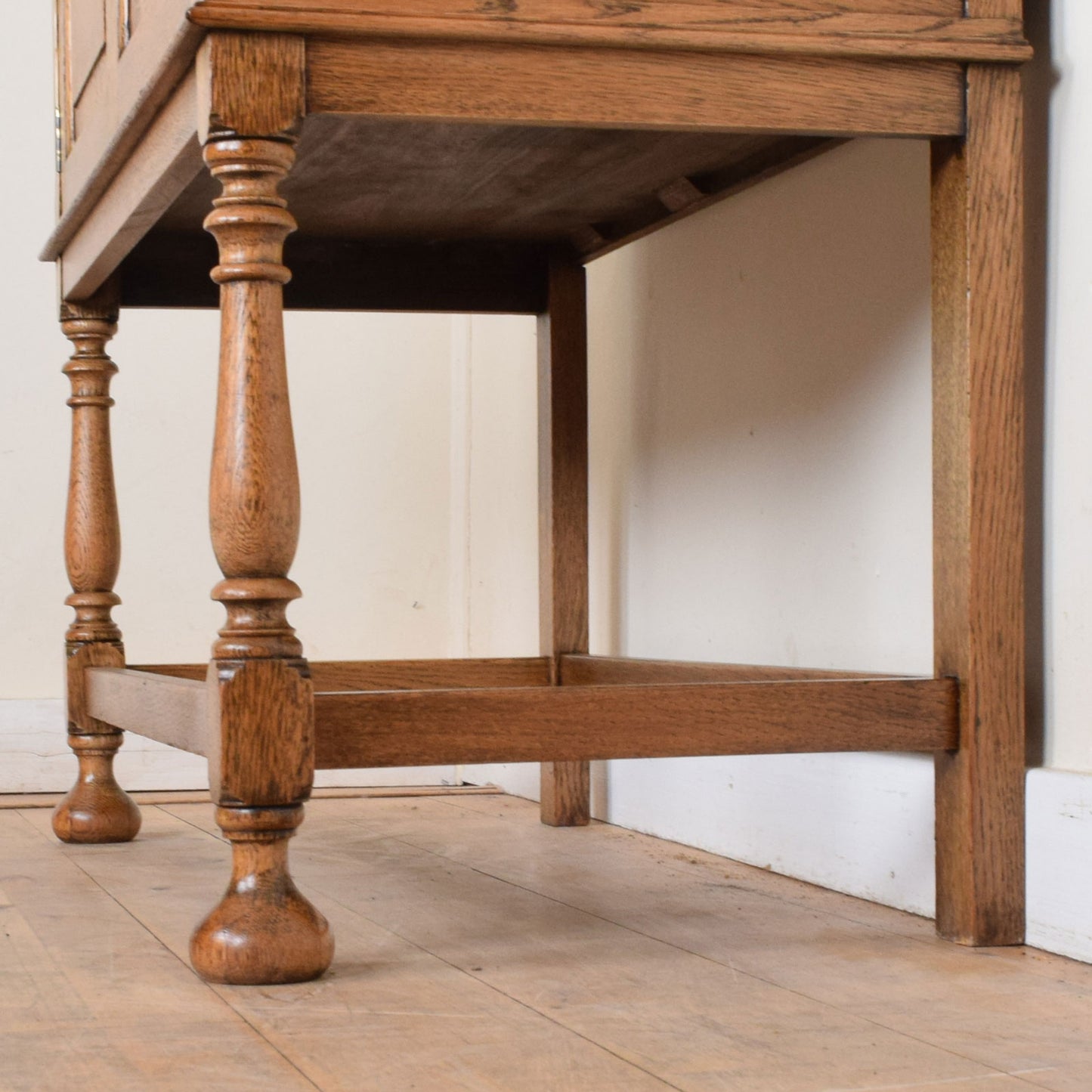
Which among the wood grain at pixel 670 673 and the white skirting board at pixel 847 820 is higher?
the wood grain at pixel 670 673

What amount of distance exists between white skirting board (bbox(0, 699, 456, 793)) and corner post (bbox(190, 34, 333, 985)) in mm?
1332

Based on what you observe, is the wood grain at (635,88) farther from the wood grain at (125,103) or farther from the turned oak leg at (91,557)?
the turned oak leg at (91,557)

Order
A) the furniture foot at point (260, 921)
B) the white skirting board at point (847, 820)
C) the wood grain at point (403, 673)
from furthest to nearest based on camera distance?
1. the wood grain at point (403, 673)
2. the white skirting board at point (847, 820)
3. the furniture foot at point (260, 921)

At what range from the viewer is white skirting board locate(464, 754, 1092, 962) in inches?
47.8

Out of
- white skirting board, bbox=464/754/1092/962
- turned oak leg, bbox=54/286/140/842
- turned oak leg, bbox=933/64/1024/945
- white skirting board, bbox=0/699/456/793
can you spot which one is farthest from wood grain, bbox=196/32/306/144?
white skirting board, bbox=0/699/456/793

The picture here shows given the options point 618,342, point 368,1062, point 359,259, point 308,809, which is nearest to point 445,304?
point 359,259

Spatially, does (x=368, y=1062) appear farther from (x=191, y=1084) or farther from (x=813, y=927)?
(x=813, y=927)

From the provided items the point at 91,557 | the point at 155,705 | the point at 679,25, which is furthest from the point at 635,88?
the point at 91,557

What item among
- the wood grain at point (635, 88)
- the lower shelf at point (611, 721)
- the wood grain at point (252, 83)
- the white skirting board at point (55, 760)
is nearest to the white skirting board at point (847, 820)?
the lower shelf at point (611, 721)

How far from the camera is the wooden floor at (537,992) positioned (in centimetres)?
90

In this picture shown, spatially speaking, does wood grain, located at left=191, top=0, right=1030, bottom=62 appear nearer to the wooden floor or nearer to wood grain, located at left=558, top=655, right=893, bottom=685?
A: wood grain, located at left=558, top=655, right=893, bottom=685

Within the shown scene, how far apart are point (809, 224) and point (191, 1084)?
1.09m

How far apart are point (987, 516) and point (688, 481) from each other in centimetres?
71

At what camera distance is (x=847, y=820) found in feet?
4.96
